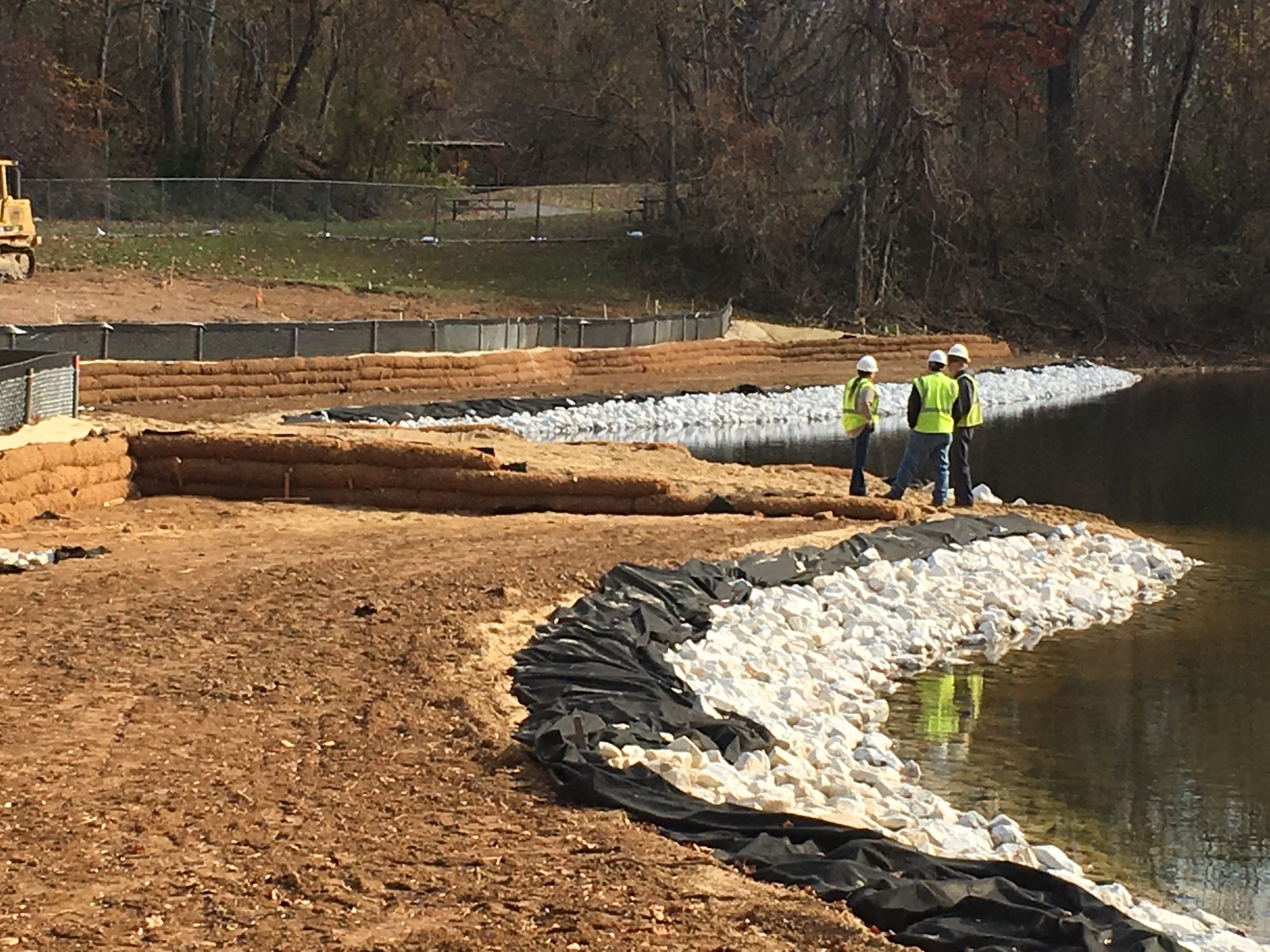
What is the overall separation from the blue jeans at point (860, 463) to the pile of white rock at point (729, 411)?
694 centimetres

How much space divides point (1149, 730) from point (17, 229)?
104 ft

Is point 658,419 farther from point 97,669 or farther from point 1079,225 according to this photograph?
point 1079,225

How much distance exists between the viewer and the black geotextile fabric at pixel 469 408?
27094 mm

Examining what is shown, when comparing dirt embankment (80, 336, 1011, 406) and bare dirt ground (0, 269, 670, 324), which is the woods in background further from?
bare dirt ground (0, 269, 670, 324)

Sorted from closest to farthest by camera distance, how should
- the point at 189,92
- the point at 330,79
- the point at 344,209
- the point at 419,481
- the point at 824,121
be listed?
the point at 419,481 < the point at 344,209 < the point at 824,121 < the point at 189,92 < the point at 330,79

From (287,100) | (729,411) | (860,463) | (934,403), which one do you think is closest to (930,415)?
(934,403)

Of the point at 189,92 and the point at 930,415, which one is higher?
the point at 189,92

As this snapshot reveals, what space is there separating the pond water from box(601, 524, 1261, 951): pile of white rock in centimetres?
34

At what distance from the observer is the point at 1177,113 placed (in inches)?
2190

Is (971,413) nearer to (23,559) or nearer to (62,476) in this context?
(62,476)

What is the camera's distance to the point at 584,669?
36.5ft

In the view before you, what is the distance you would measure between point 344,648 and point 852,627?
490cm

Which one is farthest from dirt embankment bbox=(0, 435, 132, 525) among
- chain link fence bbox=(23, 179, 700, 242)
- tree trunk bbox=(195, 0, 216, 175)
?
tree trunk bbox=(195, 0, 216, 175)

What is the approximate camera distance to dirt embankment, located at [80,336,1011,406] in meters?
28.2
